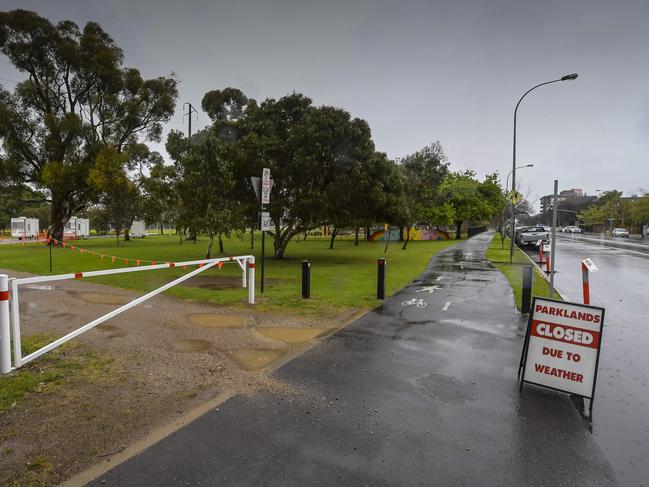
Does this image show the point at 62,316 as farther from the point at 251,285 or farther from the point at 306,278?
the point at 306,278

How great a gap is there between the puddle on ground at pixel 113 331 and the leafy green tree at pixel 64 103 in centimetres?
2421

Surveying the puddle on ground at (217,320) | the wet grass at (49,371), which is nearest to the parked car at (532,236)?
the puddle on ground at (217,320)

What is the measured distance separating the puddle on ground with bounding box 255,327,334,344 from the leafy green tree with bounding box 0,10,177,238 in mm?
25831

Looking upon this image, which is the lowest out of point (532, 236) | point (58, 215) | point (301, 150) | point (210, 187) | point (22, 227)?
point (22, 227)

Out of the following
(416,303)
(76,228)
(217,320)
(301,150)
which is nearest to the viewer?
(217,320)

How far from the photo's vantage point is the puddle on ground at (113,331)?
20.6 feet

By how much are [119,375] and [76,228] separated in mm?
57293

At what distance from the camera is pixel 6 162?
91.6 feet

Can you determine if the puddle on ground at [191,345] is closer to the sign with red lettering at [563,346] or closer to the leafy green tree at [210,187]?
the sign with red lettering at [563,346]

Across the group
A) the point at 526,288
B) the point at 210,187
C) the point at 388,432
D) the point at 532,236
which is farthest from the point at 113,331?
the point at 532,236

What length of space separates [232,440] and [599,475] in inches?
112

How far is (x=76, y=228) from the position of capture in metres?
52.7

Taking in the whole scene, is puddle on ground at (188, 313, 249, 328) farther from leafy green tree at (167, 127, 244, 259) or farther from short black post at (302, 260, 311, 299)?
leafy green tree at (167, 127, 244, 259)

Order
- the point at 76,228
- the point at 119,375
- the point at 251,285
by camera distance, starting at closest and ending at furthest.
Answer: the point at 119,375 < the point at 251,285 < the point at 76,228
